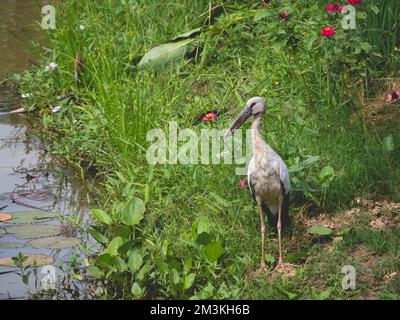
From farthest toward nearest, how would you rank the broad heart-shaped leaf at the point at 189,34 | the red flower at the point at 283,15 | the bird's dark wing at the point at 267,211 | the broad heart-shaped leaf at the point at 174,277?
the broad heart-shaped leaf at the point at 189,34, the red flower at the point at 283,15, the bird's dark wing at the point at 267,211, the broad heart-shaped leaf at the point at 174,277

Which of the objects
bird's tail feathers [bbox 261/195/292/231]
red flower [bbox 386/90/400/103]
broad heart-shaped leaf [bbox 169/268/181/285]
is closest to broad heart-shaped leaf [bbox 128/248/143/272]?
broad heart-shaped leaf [bbox 169/268/181/285]

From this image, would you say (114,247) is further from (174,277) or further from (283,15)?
(283,15)

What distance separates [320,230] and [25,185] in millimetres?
2151

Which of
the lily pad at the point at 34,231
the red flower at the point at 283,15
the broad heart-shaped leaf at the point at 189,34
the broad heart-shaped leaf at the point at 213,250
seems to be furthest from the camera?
the broad heart-shaped leaf at the point at 189,34

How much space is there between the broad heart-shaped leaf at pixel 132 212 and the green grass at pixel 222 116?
0.18 metres

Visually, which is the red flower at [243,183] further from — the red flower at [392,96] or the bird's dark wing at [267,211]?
the red flower at [392,96]

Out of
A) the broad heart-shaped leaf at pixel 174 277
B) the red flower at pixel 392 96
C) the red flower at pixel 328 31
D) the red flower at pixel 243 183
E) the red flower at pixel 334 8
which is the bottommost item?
the broad heart-shaped leaf at pixel 174 277

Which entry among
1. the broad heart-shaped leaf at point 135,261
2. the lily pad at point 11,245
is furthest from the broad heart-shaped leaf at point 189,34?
the broad heart-shaped leaf at point 135,261

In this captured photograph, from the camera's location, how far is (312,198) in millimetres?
5113

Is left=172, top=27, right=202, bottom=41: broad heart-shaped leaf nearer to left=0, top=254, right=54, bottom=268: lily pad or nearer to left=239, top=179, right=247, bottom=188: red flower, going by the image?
left=239, top=179, right=247, bottom=188: red flower

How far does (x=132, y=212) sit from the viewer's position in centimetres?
500

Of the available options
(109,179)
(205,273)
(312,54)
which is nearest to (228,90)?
(312,54)

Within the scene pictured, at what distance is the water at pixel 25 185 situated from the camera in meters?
4.98

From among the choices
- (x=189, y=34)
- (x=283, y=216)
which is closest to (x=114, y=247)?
(x=283, y=216)
